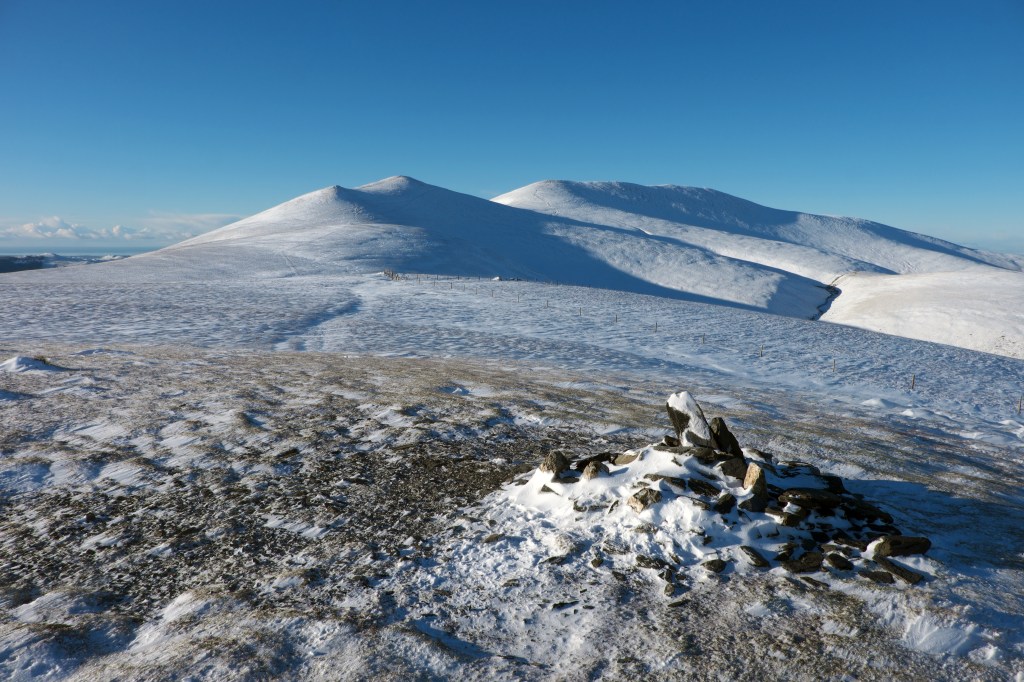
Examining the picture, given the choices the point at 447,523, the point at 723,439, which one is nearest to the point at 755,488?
the point at 723,439

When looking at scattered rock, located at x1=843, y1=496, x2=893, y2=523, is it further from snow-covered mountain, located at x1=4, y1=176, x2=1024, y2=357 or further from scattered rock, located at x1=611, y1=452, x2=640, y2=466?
snow-covered mountain, located at x1=4, y1=176, x2=1024, y2=357

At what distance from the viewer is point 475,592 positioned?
5578mm

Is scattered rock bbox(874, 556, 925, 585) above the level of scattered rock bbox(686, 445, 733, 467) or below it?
below

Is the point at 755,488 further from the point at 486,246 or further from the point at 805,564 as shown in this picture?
the point at 486,246

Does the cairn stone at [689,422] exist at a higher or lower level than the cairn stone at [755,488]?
higher

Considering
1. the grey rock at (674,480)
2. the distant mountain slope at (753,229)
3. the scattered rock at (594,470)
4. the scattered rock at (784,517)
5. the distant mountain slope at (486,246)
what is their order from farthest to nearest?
the distant mountain slope at (753,229), the distant mountain slope at (486,246), the scattered rock at (594,470), the grey rock at (674,480), the scattered rock at (784,517)

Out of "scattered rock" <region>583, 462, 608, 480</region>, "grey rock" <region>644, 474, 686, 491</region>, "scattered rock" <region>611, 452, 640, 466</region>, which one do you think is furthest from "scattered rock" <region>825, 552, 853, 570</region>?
"scattered rock" <region>583, 462, 608, 480</region>

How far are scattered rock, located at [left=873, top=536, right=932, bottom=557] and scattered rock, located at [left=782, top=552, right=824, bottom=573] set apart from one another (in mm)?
623

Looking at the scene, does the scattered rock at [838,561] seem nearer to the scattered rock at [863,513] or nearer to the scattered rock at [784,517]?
the scattered rock at [784,517]

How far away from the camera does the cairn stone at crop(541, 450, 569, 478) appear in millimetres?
7473

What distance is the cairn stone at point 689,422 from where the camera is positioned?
7660 mm

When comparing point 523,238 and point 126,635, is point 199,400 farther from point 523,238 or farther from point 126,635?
point 523,238

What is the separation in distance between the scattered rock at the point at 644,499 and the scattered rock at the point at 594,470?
776 millimetres

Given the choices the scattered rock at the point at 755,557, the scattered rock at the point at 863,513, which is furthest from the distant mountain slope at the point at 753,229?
the scattered rock at the point at 755,557
